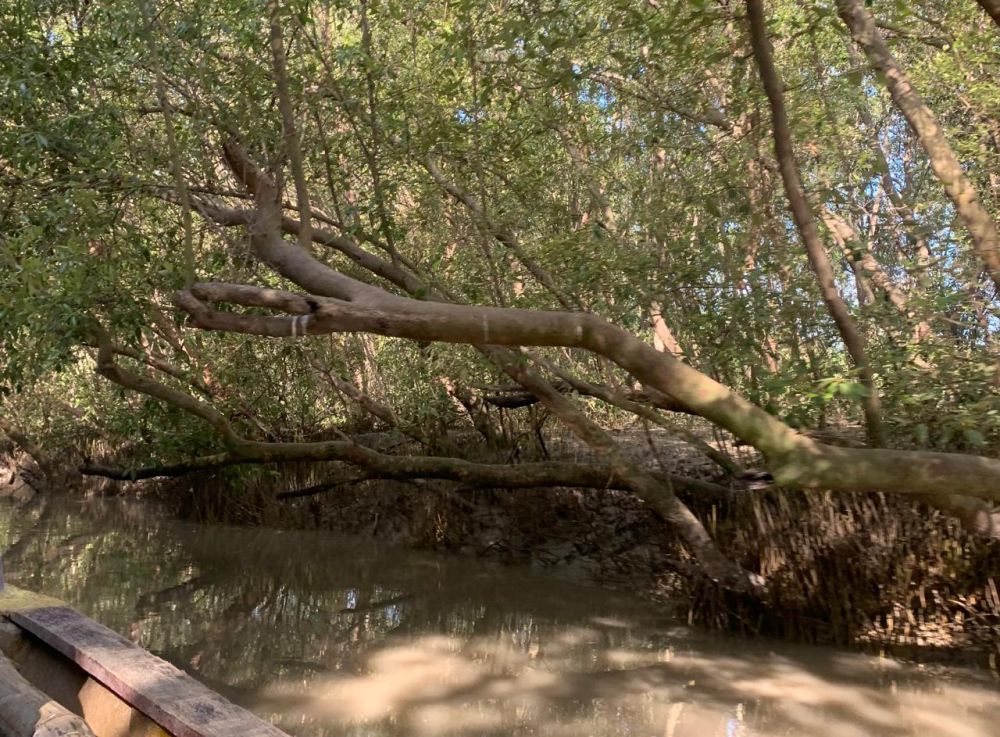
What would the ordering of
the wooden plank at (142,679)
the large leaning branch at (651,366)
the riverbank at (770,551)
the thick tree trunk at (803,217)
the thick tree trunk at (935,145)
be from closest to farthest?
the wooden plank at (142,679)
the large leaning branch at (651,366)
the thick tree trunk at (935,145)
the thick tree trunk at (803,217)
the riverbank at (770,551)

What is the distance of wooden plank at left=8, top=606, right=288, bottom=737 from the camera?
295cm

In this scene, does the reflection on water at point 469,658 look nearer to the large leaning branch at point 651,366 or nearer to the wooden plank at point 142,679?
the wooden plank at point 142,679

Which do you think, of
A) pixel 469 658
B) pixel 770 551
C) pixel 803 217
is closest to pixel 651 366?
pixel 803 217

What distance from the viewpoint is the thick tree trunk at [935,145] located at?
431 cm

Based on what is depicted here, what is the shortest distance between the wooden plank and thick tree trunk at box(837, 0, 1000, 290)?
366cm

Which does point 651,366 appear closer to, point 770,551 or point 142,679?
point 142,679

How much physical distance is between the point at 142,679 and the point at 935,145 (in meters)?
4.11

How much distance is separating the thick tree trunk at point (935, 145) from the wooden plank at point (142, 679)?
3.66 metres

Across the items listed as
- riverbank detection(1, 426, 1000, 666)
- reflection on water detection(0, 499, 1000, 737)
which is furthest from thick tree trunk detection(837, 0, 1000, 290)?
reflection on water detection(0, 499, 1000, 737)

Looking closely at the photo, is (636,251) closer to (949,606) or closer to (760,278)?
(760,278)

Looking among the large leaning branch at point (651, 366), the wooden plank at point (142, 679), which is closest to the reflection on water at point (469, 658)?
the wooden plank at point (142, 679)

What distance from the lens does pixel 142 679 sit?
11.0 ft

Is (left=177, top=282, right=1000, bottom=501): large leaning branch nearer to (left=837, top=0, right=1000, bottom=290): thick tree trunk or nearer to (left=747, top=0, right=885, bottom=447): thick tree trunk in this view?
(left=747, top=0, right=885, bottom=447): thick tree trunk

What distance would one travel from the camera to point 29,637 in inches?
167
